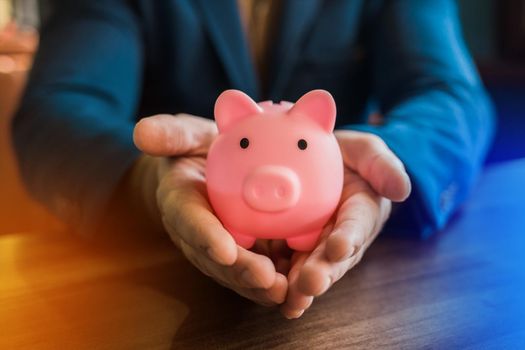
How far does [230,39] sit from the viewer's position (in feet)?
2.37

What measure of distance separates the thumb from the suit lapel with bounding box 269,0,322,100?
29 cm

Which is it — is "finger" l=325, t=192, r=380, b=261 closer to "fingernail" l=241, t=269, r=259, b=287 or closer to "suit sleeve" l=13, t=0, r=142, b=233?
"fingernail" l=241, t=269, r=259, b=287

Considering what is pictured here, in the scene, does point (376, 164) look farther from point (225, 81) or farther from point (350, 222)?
point (225, 81)

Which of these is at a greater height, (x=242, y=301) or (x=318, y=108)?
(x=318, y=108)

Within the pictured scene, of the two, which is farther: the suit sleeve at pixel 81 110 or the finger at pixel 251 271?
the suit sleeve at pixel 81 110

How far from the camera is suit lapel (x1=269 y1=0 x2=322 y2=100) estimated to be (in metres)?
0.73

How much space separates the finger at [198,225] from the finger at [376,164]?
0.39ft

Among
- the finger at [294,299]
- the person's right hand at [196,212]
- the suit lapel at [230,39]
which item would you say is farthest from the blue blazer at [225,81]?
the finger at [294,299]

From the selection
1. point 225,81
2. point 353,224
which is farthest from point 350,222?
point 225,81

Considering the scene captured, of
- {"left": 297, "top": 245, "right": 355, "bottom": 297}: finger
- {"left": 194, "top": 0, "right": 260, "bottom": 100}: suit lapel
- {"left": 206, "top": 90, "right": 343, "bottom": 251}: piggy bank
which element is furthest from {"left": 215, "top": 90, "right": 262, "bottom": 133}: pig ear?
{"left": 194, "top": 0, "right": 260, "bottom": 100}: suit lapel

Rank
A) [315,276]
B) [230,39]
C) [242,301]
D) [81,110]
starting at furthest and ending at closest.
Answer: [230,39] → [81,110] → [242,301] → [315,276]

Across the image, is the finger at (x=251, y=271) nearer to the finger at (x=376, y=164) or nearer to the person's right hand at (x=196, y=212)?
the person's right hand at (x=196, y=212)

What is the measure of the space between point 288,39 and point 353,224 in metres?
0.45

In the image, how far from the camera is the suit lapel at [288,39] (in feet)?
2.39
